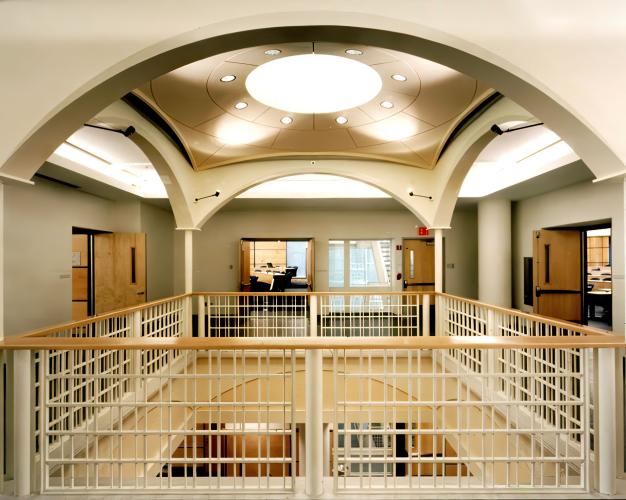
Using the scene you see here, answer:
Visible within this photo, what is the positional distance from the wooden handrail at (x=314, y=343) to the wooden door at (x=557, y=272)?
5.22 m

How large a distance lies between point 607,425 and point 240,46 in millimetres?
3147

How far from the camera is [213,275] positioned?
10.2 metres

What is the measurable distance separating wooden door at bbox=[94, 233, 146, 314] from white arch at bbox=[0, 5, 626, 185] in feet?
17.3

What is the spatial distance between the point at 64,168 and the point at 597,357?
6.31m

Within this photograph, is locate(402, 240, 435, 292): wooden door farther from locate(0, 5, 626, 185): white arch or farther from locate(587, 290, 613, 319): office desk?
locate(0, 5, 626, 185): white arch

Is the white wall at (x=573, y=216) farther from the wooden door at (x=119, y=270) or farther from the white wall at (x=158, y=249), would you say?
the white wall at (x=158, y=249)

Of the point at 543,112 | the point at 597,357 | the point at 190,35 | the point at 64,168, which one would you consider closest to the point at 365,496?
the point at 597,357

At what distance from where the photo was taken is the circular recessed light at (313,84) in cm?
371

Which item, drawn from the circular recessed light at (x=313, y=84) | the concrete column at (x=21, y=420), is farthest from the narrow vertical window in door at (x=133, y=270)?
the concrete column at (x=21, y=420)

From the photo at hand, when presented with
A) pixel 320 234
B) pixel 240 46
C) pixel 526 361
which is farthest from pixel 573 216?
pixel 240 46

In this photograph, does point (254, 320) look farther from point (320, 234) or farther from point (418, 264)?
point (418, 264)

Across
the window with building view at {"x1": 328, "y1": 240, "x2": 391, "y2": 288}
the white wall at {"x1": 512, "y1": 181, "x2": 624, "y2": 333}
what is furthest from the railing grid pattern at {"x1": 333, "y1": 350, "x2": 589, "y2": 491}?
the window with building view at {"x1": 328, "y1": 240, "x2": 391, "y2": 288}

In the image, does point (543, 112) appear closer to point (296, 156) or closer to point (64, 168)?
point (296, 156)

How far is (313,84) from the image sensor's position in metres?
4.19
